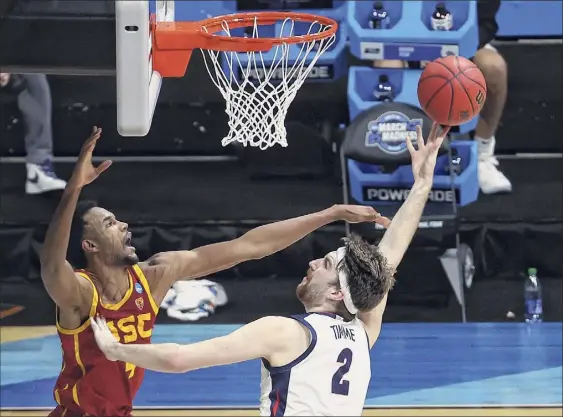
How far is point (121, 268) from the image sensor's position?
16.6 ft

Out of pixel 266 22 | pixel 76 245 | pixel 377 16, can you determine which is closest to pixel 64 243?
pixel 266 22

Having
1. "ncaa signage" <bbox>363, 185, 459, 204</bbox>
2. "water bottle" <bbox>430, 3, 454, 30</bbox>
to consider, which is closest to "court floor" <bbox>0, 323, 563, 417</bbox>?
"ncaa signage" <bbox>363, 185, 459, 204</bbox>

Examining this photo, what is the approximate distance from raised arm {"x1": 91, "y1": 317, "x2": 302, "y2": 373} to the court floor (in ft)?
8.54

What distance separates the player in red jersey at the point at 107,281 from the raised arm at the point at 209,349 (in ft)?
1.92

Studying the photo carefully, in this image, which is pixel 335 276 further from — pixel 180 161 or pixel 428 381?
pixel 180 161

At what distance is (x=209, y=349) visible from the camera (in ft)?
13.5

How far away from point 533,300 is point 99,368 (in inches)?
159

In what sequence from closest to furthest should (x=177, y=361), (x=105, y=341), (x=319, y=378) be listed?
1. (x=177, y=361)
2. (x=105, y=341)
3. (x=319, y=378)

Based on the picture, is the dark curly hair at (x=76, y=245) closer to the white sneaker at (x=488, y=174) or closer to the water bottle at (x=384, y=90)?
the water bottle at (x=384, y=90)

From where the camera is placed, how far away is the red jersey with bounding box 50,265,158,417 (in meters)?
4.87

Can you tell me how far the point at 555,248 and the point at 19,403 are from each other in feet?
12.1

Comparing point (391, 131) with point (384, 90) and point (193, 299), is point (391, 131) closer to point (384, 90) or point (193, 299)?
point (384, 90)

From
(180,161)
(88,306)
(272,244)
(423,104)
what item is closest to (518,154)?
(180,161)

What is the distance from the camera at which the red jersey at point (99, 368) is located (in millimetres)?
4867
